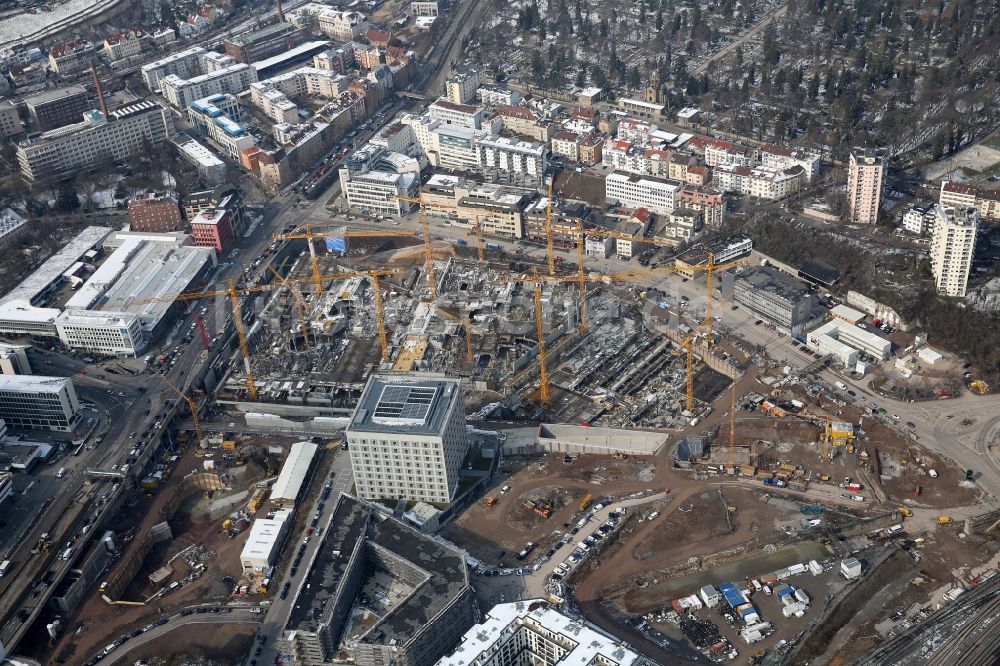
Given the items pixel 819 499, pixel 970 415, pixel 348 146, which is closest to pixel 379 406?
pixel 819 499

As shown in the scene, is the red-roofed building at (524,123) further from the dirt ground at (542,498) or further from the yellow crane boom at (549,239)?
the dirt ground at (542,498)

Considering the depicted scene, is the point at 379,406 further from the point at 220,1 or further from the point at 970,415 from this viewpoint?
the point at 220,1

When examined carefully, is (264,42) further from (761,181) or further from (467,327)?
(467,327)

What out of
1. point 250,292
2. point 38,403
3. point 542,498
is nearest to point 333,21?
point 250,292

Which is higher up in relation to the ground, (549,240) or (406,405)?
(406,405)

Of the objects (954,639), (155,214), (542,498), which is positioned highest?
(155,214)

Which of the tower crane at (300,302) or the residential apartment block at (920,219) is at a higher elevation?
the residential apartment block at (920,219)

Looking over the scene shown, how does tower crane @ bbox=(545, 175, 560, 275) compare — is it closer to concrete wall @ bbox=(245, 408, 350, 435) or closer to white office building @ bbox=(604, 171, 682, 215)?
white office building @ bbox=(604, 171, 682, 215)

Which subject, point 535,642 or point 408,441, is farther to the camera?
point 408,441

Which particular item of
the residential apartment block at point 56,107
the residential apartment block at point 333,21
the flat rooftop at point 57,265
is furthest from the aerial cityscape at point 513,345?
the residential apartment block at point 333,21
